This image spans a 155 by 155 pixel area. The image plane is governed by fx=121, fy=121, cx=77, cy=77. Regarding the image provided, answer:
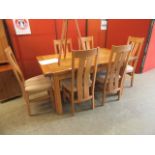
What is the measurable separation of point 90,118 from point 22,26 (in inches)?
87.2

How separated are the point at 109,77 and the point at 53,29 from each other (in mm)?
1809

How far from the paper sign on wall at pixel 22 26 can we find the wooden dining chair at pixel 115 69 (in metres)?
1.78

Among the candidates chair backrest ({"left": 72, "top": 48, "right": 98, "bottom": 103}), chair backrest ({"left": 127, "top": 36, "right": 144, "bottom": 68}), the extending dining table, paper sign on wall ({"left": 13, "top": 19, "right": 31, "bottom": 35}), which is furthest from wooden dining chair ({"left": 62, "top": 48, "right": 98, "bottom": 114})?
paper sign on wall ({"left": 13, "top": 19, "right": 31, "bottom": 35})

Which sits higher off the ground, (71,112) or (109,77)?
(109,77)

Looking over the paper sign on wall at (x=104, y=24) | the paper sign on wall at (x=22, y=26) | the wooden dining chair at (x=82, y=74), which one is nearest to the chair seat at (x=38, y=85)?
the wooden dining chair at (x=82, y=74)

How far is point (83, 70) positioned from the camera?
1556 mm

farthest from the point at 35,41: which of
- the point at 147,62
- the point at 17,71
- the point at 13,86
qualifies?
the point at 147,62

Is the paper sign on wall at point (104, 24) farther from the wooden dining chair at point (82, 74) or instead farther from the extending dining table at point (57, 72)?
the wooden dining chair at point (82, 74)

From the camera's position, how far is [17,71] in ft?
5.40

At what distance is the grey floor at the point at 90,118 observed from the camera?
159 centimetres

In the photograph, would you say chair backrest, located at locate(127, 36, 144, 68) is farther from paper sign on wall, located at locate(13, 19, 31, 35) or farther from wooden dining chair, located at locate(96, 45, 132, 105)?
paper sign on wall, located at locate(13, 19, 31, 35)

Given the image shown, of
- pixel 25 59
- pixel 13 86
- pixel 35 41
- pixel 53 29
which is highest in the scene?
pixel 53 29
